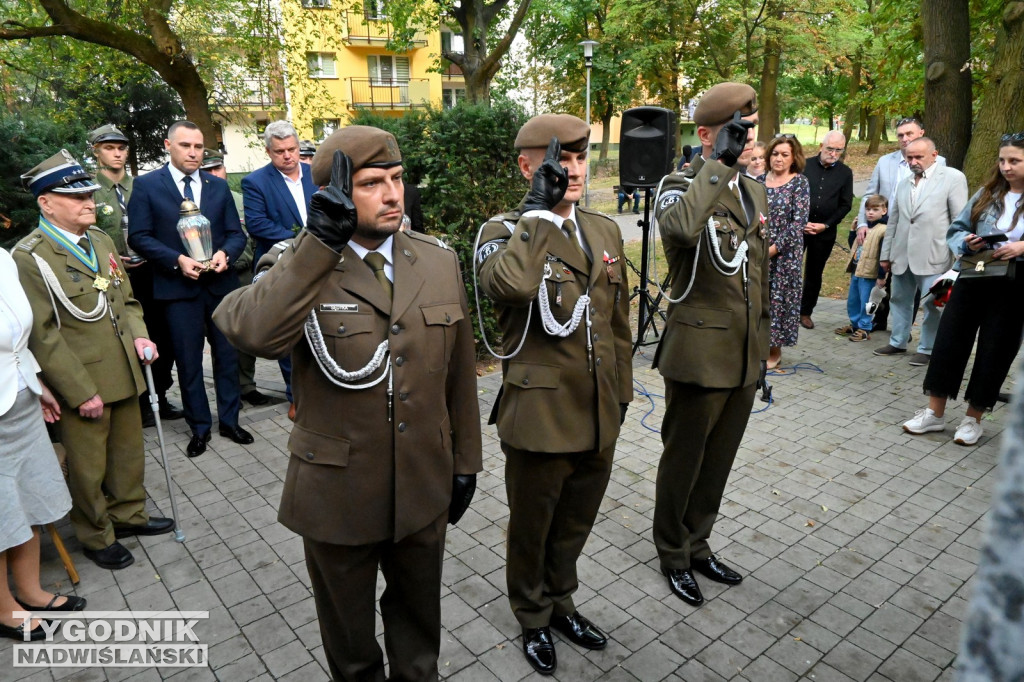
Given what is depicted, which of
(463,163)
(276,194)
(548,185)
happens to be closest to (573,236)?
(548,185)

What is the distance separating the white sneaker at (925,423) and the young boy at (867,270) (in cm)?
264

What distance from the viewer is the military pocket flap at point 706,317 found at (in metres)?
3.58

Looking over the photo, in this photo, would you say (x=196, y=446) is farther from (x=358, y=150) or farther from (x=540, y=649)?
(x=358, y=150)

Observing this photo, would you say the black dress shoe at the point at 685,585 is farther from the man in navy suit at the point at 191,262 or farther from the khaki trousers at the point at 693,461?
the man in navy suit at the point at 191,262

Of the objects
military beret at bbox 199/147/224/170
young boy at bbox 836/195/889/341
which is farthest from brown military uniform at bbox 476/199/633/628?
young boy at bbox 836/195/889/341

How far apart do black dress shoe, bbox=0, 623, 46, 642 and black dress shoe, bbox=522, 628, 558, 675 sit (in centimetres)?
243

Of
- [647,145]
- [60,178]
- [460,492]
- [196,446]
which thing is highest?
[647,145]

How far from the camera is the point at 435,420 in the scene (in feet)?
8.53

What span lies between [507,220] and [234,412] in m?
3.83

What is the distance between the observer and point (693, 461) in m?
3.65

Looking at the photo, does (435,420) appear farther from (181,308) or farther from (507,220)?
(181,308)

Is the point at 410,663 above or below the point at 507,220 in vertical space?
below

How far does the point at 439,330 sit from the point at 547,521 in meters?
1.18

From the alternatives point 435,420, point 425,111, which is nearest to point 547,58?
point 425,111
